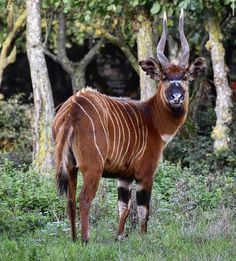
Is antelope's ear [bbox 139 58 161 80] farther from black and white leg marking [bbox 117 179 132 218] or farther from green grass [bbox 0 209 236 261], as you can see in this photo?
green grass [bbox 0 209 236 261]

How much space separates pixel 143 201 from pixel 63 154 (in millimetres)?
1209

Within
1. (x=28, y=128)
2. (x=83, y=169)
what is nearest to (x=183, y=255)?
(x=83, y=169)

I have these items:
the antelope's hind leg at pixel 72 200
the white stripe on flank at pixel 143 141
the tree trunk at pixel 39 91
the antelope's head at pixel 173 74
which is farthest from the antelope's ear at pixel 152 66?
the tree trunk at pixel 39 91

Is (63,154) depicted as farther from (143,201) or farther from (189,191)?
(189,191)

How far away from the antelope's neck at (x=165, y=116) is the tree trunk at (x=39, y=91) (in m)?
5.71

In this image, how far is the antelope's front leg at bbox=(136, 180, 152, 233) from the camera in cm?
847

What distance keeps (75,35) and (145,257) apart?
14.9 metres

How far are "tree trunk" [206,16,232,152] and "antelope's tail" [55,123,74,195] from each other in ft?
24.9

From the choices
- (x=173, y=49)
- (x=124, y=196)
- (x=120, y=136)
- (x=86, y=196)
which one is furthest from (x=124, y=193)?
(x=173, y=49)

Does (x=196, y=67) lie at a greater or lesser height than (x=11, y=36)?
greater

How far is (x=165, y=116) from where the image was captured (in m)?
8.90

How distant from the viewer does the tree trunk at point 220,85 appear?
1500cm

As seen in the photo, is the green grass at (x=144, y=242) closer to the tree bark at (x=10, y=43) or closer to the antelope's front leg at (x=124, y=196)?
the antelope's front leg at (x=124, y=196)

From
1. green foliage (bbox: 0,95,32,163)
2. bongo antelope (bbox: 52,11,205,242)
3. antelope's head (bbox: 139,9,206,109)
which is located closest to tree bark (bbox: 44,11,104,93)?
green foliage (bbox: 0,95,32,163)
